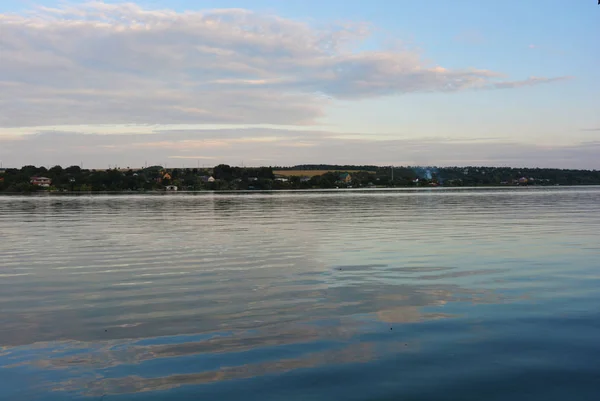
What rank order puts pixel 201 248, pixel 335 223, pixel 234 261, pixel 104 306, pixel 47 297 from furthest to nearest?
1. pixel 335 223
2. pixel 201 248
3. pixel 234 261
4. pixel 47 297
5. pixel 104 306

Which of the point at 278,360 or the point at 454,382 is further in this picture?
the point at 278,360

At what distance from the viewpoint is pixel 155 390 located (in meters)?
8.85

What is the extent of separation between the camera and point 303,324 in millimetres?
12633

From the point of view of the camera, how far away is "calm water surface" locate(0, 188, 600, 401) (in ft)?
29.8

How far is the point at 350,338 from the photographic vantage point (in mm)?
11523

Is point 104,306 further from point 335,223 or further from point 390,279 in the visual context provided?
point 335,223

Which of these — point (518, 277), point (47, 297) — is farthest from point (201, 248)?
point (518, 277)

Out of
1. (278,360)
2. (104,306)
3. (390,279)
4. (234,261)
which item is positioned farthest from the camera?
(234,261)

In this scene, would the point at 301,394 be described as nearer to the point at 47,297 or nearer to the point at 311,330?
the point at 311,330

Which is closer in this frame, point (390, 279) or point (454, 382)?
point (454, 382)

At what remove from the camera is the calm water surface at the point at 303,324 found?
357 inches

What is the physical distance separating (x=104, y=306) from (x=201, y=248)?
13.0 metres

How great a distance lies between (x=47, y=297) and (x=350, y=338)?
917 cm

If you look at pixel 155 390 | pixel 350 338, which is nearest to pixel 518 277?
pixel 350 338
